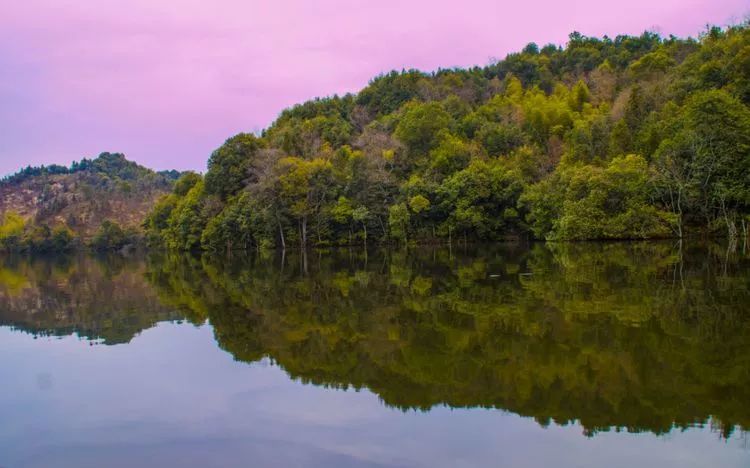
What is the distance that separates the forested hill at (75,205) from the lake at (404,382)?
278 feet

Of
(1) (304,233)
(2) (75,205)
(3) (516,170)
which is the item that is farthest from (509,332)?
(2) (75,205)

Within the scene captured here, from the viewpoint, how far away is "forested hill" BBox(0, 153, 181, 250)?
8906 cm

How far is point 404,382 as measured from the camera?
24.8 ft

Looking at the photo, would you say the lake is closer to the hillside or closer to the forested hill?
the hillside

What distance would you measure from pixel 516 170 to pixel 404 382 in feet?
145

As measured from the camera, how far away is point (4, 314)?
17.1 metres

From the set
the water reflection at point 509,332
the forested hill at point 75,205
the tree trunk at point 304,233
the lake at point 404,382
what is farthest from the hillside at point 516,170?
the lake at point 404,382

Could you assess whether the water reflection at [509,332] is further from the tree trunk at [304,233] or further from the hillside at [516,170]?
the tree trunk at [304,233]

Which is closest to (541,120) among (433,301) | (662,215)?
(662,215)

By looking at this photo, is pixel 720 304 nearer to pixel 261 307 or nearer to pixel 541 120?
pixel 261 307

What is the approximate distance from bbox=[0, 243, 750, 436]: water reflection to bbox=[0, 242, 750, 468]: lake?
0.04m

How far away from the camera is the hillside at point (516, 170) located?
118ft

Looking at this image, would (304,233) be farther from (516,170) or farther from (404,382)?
(404,382)

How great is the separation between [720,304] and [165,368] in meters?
10.5
